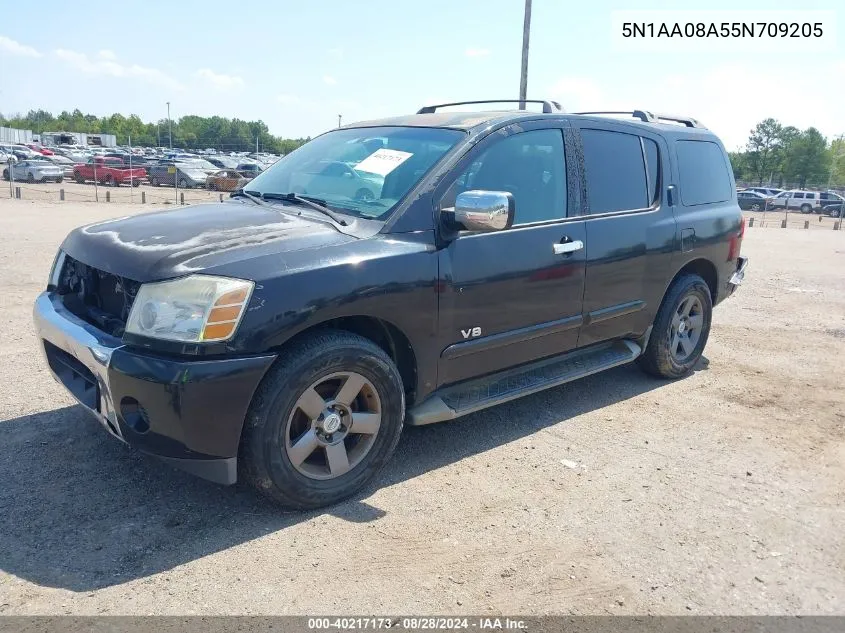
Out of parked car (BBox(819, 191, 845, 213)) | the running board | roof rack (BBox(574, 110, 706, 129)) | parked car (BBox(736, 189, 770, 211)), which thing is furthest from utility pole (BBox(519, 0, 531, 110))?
parked car (BBox(819, 191, 845, 213))

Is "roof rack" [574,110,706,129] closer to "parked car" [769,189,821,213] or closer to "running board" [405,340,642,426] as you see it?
"running board" [405,340,642,426]

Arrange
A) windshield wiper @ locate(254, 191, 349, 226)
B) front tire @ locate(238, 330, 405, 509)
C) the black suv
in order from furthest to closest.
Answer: windshield wiper @ locate(254, 191, 349, 226)
front tire @ locate(238, 330, 405, 509)
the black suv

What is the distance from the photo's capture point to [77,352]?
3.14 m

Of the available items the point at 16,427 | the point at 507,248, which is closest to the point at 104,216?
the point at 16,427

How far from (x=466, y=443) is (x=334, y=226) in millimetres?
1557

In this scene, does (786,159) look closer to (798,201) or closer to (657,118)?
(798,201)

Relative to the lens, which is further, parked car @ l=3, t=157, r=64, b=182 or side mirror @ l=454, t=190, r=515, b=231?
parked car @ l=3, t=157, r=64, b=182

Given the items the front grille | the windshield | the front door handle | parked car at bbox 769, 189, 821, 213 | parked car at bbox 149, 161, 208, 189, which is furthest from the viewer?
parked car at bbox 769, 189, 821, 213

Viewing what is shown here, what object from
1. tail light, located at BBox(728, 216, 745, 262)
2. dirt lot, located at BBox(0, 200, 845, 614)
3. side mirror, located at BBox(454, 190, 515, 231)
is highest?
side mirror, located at BBox(454, 190, 515, 231)

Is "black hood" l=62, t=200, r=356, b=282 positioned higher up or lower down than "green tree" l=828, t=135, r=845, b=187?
lower down

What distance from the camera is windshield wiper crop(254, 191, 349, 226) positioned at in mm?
3575

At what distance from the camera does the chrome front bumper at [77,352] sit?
9.69 feet

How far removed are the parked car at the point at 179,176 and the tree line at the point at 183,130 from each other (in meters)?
57.8

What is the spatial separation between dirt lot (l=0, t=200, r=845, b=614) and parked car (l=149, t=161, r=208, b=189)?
3335 centimetres
